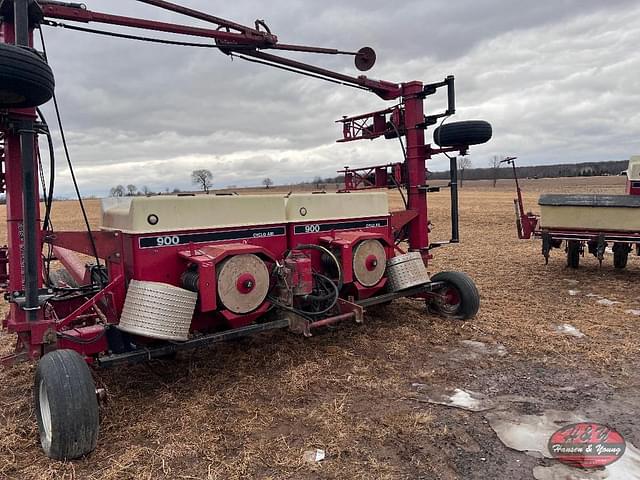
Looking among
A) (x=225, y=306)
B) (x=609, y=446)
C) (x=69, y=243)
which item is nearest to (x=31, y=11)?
(x=69, y=243)

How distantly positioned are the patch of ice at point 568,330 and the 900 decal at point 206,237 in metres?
3.29

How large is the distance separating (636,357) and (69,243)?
528 centimetres

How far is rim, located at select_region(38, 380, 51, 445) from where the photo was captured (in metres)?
3.18

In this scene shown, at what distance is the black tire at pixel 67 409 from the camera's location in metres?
2.98

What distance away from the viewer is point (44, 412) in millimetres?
3271

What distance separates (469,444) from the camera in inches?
125

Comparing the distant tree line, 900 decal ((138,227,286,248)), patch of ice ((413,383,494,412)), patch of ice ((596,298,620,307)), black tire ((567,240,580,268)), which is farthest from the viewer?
the distant tree line

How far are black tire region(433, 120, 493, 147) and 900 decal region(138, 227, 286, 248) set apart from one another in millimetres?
2567

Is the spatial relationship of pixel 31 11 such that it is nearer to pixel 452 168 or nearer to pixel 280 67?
pixel 280 67

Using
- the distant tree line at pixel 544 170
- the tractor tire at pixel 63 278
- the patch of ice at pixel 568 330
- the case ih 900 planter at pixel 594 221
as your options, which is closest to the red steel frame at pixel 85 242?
the tractor tire at pixel 63 278

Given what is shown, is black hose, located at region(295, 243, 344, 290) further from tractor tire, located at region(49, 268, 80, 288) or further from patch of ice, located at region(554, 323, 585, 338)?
tractor tire, located at region(49, 268, 80, 288)

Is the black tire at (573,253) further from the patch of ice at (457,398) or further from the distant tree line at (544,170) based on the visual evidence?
the distant tree line at (544,170)

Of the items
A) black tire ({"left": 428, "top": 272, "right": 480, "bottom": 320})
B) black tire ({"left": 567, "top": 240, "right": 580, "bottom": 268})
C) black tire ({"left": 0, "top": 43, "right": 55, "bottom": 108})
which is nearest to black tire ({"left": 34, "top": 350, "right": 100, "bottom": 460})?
black tire ({"left": 0, "top": 43, "right": 55, "bottom": 108})

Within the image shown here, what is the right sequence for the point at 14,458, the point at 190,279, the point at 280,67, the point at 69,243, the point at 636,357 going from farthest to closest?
the point at 280,67 → the point at 636,357 → the point at 69,243 → the point at 190,279 → the point at 14,458
